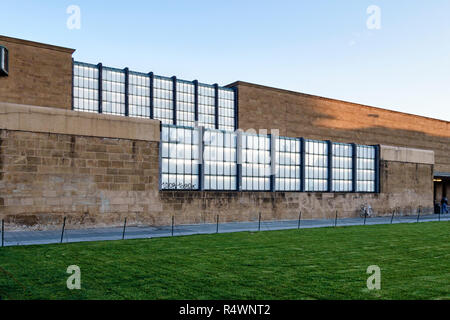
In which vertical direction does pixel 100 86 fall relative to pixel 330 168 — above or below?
above

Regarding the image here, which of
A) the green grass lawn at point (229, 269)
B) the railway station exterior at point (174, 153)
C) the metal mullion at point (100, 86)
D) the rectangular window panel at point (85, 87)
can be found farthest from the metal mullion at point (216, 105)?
the green grass lawn at point (229, 269)

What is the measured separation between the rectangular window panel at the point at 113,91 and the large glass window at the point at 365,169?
2881cm

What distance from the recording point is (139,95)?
5431 centimetres

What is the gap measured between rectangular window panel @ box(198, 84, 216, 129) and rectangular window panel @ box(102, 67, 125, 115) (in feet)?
35.1

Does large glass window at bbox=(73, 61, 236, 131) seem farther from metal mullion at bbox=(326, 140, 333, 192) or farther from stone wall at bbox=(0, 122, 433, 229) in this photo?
stone wall at bbox=(0, 122, 433, 229)

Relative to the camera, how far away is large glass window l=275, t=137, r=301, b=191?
38.4 metres

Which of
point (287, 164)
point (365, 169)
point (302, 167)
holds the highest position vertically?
point (287, 164)

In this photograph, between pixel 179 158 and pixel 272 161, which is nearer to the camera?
pixel 179 158

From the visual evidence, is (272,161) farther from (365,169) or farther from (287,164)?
(365,169)

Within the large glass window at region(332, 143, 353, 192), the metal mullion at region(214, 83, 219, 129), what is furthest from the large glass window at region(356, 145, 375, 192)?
the metal mullion at region(214, 83, 219, 129)

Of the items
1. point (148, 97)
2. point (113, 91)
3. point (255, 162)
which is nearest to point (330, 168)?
point (255, 162)

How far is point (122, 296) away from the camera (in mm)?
9641

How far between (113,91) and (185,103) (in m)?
9.92

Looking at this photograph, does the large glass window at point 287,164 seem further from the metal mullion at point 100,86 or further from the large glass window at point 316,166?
the metal mullion at point 100,86
